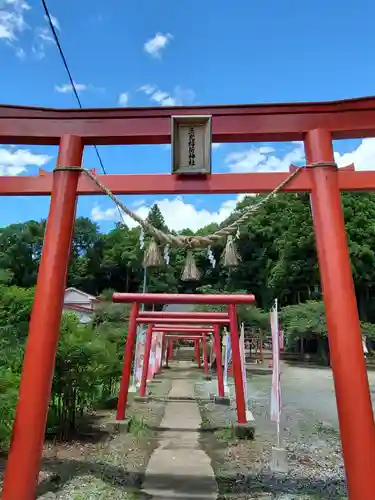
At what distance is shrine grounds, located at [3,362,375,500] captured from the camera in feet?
16.3

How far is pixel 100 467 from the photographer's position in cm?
598

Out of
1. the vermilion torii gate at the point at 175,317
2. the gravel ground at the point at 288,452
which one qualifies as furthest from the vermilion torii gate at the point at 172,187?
the vermilion torii gate at the point at 175,317

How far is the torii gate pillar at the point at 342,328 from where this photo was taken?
10.8ft

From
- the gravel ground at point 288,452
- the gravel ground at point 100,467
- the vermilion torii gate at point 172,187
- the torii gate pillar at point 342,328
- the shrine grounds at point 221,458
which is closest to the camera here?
the torii gate pillar at point 342,328

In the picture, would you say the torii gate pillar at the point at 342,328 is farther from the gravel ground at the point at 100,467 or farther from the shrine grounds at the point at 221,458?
the gravel ground at the point at 100,467

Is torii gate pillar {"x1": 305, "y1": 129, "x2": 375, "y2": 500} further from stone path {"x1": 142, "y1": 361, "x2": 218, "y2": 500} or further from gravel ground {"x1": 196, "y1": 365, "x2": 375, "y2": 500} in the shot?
stone path {"x1": 142, "y1": 361, "x2": 218, "y2": 500}

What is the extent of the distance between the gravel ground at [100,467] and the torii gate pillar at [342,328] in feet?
8.63

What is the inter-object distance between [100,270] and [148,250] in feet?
145

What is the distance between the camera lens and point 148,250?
4410 mm

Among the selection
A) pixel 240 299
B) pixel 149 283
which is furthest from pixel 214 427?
pixel 149 283

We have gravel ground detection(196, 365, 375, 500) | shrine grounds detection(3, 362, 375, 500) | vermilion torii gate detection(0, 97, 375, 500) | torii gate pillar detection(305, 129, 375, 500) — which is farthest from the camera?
gravel ground detection(196, 365, 375, 500)

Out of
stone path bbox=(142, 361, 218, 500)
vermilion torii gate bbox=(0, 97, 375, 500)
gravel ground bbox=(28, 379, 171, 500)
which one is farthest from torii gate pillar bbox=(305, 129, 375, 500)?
gravel ground bbox=(28, 379, 171, 500)

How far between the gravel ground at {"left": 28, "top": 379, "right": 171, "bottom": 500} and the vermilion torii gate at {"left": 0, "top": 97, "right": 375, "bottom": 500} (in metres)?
1.57

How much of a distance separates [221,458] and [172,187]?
→ 4.69 m
